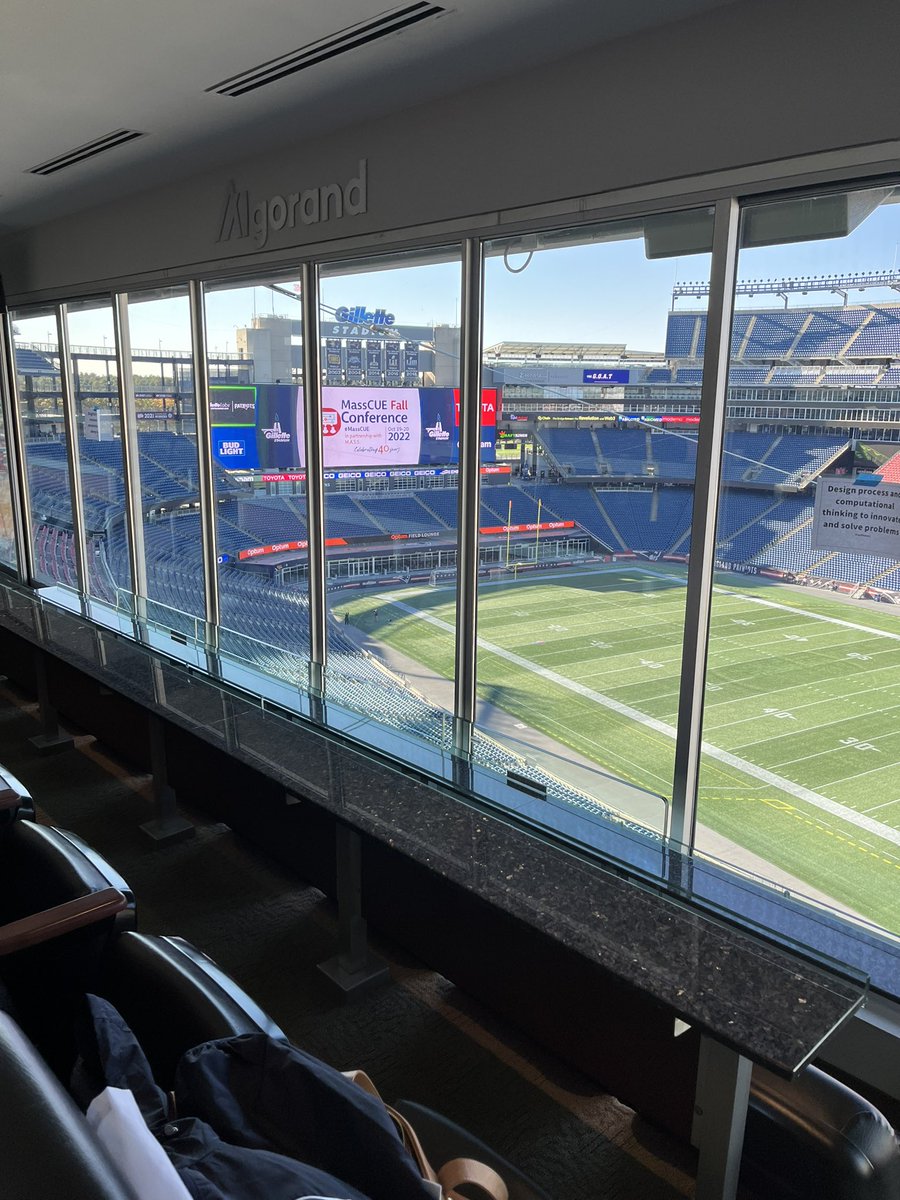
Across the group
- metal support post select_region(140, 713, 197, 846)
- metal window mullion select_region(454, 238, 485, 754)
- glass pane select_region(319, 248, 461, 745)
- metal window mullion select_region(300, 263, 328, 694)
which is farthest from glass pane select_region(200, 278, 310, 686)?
metal window mullion select_region(454, 238, 485, 754)

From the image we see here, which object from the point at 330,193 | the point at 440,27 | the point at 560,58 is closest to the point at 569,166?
the point at 560,58

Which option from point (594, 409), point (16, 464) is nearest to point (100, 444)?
point (16, 464)

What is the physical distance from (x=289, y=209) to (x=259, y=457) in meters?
2.16

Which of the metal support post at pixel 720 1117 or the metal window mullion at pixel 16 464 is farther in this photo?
the metal window mullion at pixel 16 464

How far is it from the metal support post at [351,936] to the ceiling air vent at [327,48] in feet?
8.23

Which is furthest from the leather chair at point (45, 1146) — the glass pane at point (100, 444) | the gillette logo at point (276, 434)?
the glass pane at point (100, 444)

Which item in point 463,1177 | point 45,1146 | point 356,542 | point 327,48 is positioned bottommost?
point 463,1177

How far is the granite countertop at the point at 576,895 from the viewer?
149cm

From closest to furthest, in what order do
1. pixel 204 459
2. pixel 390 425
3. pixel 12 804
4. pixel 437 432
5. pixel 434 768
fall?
pixel 12 804 → pixel 434 768 → pixel 437 432 → pixel 390 425 → pixel 204 459

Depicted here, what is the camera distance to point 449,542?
4043 mm

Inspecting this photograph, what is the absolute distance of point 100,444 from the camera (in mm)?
6859

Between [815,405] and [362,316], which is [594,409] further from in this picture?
[815,405]

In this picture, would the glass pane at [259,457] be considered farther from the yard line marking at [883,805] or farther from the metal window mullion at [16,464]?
the yard line marking at [883,805]

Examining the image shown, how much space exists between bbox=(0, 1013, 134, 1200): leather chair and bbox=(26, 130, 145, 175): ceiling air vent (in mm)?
4116
